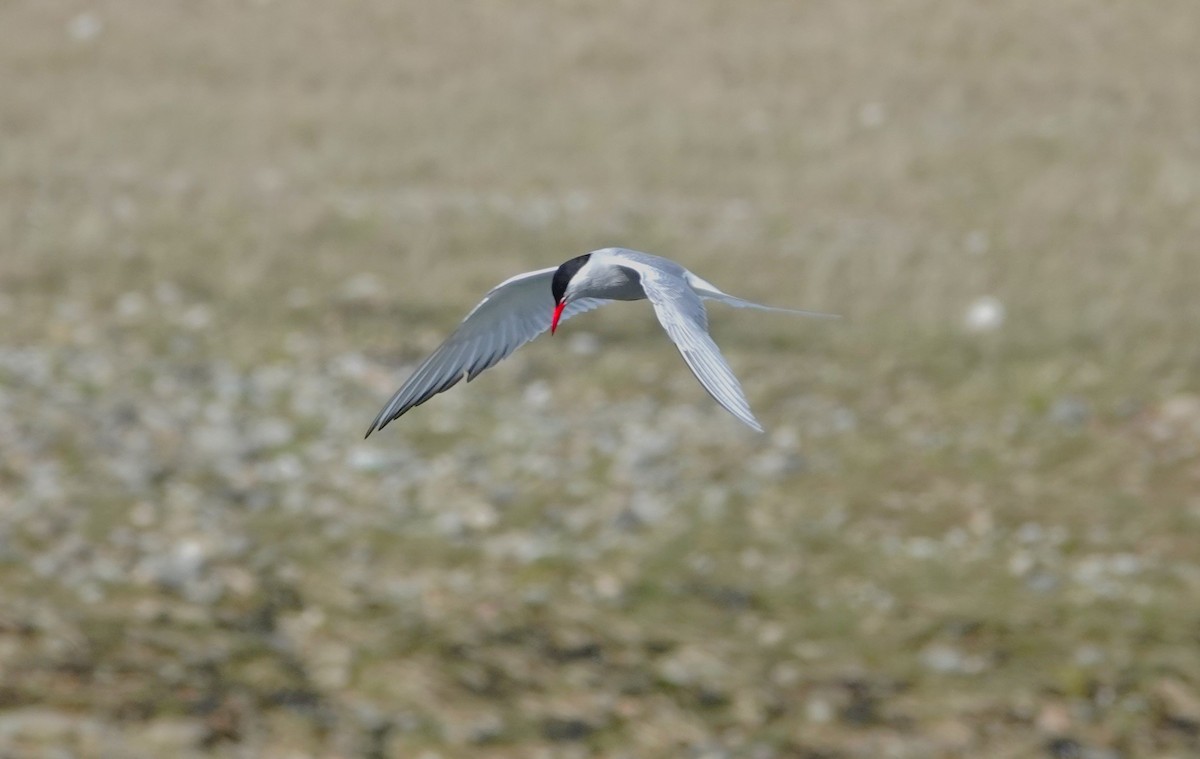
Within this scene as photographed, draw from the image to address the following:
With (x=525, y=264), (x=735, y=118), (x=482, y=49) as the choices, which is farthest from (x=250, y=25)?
(x=525, y=264)

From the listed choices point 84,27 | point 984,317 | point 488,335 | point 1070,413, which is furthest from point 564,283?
point 84,27

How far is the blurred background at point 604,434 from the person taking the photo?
7.43m

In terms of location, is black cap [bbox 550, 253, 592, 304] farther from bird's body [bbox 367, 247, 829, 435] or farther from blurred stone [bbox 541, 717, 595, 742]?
blurred stone [bbox 541, 717, 595, 742]

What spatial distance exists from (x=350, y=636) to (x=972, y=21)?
17.0m

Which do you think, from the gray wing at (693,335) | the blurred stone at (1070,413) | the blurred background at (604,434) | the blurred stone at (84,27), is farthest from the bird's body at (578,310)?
the blurred stone at (84,27)

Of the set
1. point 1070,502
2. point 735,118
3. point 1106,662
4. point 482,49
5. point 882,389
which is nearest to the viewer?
point 1106,662

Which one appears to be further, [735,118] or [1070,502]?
[735,118]

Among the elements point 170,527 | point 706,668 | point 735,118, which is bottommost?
point 706,668

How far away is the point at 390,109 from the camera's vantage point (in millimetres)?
19297

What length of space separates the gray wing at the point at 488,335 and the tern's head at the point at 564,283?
0.05 meters

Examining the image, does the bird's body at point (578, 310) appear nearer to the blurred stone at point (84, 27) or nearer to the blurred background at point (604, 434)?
the blurred background at point (604, 434)

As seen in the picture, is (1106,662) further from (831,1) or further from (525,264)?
(831,1)

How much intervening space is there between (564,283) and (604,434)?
291 inches

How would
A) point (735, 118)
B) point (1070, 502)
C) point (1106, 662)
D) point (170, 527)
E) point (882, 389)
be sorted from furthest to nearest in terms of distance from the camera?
point (735, 118) → point (882, 389) → point (1070, 502) → point (170, 527) → point (1106, 662)
